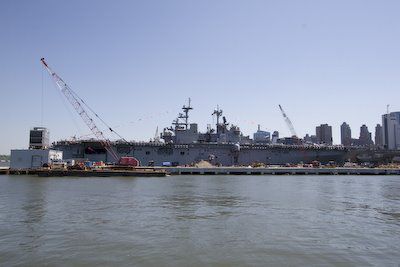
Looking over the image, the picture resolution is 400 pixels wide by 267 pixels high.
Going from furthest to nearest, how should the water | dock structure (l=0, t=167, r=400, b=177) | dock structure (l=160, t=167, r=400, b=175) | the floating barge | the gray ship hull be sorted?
the gray ship hull < dock structure (l=160, t=167, r=400, b=175) < dock structure (l=0, t=167, r=400, b=177) < the floating barge < the water

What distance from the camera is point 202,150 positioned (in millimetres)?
73500

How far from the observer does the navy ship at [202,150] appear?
71.3m

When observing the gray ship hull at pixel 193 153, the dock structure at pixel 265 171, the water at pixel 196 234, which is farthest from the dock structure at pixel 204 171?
the water at pixel 196 234

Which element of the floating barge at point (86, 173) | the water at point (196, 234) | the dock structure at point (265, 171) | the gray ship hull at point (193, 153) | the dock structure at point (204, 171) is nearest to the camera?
the water at point (196, 234)

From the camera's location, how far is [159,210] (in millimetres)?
19797

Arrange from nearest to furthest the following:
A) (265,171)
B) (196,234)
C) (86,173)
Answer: (196,234), (86,173), (265,171)

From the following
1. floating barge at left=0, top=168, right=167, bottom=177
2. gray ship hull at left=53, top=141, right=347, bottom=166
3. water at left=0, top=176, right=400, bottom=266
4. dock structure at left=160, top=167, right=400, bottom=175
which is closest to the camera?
water at left=0, top=176, right=400, bottom=266

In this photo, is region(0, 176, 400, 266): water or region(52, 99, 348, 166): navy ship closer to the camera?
region(0, 176, 400, 266): water

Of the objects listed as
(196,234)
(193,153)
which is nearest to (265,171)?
(193,153)

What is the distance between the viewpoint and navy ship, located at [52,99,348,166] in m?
71.3

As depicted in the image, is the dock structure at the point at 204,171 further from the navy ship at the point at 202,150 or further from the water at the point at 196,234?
the water at the point at 196,234

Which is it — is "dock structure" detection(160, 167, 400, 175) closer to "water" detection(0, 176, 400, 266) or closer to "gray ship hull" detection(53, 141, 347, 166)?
"gray ship hull" detection(53, 141, 347, 166)

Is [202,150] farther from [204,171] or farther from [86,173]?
[86,173]

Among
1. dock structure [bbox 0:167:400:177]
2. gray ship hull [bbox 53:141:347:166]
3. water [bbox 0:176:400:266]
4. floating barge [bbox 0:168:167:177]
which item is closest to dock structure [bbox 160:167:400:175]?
dock structure [bbox 0:167:400:177]
